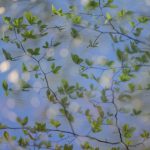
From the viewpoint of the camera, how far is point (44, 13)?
5.24ft

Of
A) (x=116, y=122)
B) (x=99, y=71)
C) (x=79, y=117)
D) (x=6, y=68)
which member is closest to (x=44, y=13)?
(x=6, y=68)

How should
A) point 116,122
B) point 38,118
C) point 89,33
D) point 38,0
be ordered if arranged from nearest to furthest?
1. point 116,122
2. point 38,118
3. point 89,33
4. point 38,0

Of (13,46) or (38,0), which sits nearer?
(13,46)

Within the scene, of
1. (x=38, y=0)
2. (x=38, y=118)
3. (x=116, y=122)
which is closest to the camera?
(x=116, y=122)

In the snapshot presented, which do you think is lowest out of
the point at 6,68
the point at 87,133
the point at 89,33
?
the point at 87,133

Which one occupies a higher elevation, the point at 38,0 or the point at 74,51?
the point at 38,0

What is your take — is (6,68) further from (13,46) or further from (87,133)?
Answer: (87,133)

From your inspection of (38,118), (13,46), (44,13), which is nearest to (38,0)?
(44,13)

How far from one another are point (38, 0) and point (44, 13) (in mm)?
93

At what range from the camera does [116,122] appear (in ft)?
4.15

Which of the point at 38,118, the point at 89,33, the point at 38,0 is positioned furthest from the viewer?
the point at 38,0

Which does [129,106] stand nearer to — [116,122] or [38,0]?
[116,122]

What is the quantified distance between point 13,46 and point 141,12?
0.60 m

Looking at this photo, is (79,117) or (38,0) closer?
(79,117)
